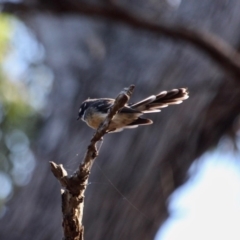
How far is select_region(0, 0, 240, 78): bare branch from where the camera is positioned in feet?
10.4

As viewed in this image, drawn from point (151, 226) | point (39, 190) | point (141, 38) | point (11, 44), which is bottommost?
point (151, 226)

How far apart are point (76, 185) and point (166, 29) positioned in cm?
124

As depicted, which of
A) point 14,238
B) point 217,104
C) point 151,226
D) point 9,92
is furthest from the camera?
point 9,92

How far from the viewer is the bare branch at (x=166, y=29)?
317cm

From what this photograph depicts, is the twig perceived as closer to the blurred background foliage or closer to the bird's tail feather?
the bird's tail feather

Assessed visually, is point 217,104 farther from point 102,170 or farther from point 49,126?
point 49,126

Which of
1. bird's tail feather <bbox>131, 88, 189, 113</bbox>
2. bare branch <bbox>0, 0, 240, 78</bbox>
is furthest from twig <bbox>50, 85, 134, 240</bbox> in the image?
bare branch <bbox>0, 0, 240, 78</bbox>

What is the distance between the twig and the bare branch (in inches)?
41.0

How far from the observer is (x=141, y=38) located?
555 cm

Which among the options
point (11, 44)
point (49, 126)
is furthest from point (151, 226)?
point (11, 44)

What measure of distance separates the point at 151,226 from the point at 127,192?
295mm

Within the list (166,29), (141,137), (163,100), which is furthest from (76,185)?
(141,137)

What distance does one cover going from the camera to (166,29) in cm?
324

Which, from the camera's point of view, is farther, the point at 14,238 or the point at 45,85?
the point at 45,85
